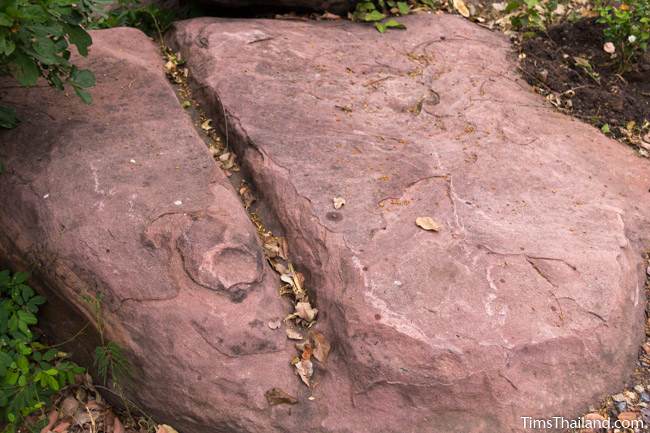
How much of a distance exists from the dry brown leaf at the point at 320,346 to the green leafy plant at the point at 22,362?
0.85 m

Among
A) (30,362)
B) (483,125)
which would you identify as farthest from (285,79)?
(30,362)

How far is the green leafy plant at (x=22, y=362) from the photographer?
7.79 feet

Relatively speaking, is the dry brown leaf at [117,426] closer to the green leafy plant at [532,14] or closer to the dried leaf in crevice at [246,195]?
the dried leaf in crevice at [246,195]

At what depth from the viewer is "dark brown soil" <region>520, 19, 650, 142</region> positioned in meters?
3.67

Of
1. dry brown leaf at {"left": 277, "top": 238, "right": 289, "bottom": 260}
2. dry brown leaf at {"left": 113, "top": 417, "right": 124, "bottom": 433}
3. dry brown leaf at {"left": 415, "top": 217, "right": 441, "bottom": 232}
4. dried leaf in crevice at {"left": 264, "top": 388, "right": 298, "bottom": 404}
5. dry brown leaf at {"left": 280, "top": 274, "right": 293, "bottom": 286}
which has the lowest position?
dry brown leaf at {"left": 113, "top": 417, "right": 124, "bottom": 433}

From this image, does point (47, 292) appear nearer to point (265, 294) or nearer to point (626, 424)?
point (265, 294)

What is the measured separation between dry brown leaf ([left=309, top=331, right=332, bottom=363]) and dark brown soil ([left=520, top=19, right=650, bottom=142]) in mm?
2082

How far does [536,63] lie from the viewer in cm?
396

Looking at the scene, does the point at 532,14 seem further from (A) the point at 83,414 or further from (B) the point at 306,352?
(A) the point at 83,414

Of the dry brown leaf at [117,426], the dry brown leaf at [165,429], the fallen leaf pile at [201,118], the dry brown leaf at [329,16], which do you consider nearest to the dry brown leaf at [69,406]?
the dry brown leaf at [117,426]

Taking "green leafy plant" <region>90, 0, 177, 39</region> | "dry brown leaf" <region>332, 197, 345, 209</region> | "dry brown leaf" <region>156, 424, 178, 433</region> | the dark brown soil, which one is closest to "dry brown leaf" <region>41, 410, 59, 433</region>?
"dry brown leaf" <region>156, 424, 178, 433</region>

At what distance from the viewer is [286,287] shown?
2551mm

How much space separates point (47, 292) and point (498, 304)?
1.66 m

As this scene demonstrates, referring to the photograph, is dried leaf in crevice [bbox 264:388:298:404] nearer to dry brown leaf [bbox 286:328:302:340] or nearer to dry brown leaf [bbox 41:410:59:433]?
dry brown leaf [bbox 286:328:302:340]
